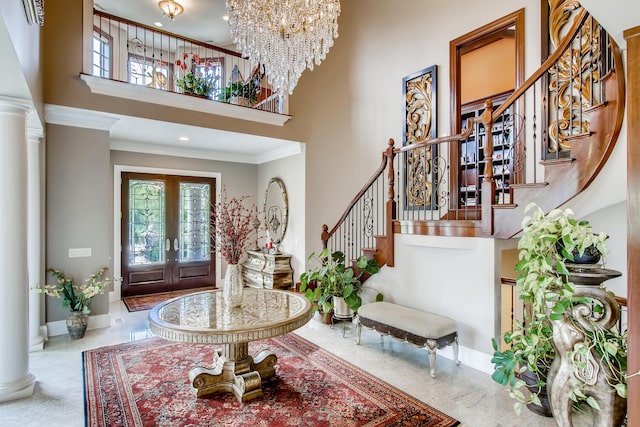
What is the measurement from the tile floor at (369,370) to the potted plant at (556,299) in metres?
0.45

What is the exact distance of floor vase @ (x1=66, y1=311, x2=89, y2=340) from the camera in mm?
4141

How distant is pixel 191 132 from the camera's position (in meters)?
5.35

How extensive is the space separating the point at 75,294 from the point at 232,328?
10.2 feet

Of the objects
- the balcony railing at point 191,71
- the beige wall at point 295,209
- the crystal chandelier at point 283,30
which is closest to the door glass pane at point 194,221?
the beige wall at point 295,209

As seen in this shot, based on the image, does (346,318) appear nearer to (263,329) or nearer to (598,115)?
(263,329)

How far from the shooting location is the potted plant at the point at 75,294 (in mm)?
4145

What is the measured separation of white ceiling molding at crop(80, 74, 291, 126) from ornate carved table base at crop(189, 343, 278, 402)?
3.49 meters

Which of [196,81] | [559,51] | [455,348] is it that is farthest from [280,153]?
[559,51]

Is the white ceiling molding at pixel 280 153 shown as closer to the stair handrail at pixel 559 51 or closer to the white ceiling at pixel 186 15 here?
the white ceiling at pixel 186 15

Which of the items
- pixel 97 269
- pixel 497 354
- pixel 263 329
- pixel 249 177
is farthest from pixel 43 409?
pixel 249 177

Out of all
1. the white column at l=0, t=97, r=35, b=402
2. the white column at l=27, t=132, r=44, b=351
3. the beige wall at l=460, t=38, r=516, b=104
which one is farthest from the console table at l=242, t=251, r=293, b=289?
the beige wall at l=460, t=38, r=516, b=104

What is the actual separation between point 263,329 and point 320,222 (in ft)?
12.5

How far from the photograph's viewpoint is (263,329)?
98.8 inches

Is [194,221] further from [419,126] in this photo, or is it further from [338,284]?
[419,126]
